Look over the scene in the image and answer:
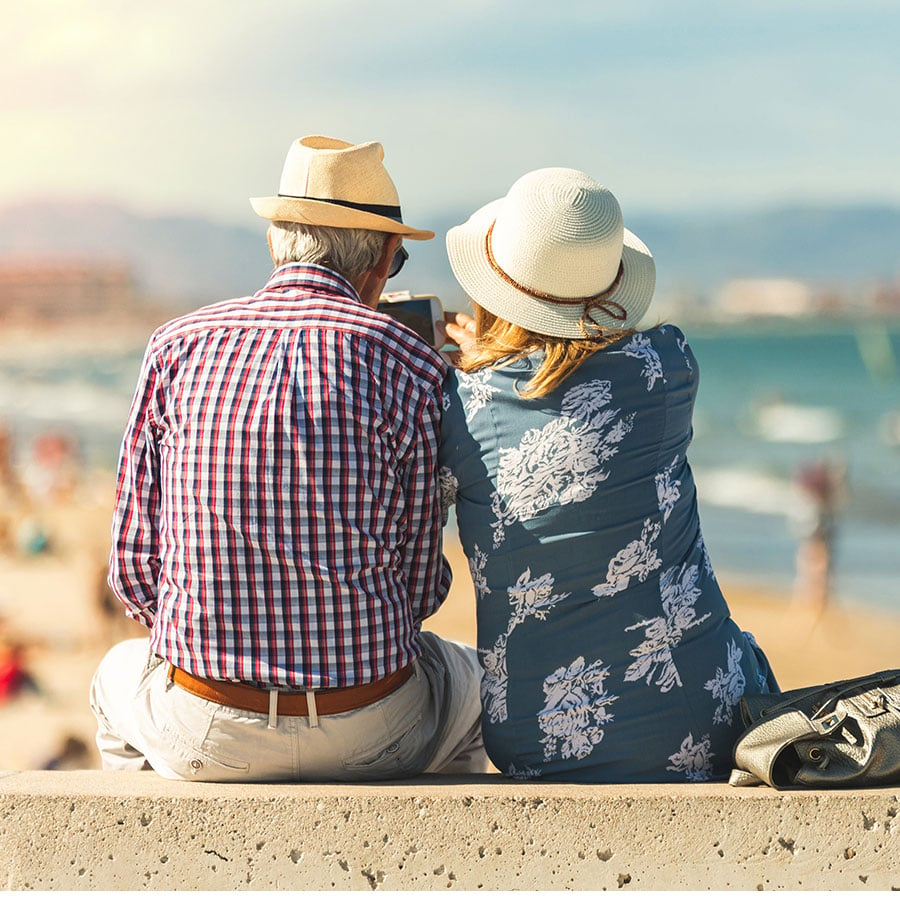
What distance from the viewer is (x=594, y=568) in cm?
213

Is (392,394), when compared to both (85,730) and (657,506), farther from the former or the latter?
(85,730)

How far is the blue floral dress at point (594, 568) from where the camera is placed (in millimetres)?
2119

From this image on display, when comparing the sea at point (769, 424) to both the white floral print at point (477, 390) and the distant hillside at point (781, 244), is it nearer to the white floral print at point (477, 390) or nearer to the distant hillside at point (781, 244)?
the white floral print at point (477, 390)

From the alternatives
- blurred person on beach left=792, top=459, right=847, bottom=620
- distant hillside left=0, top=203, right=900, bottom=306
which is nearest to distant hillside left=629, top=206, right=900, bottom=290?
distant hillside left=0, top=203, right=900, bottom=306

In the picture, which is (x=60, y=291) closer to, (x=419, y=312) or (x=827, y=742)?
(x=419, y=312)

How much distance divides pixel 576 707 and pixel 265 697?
0.53 m

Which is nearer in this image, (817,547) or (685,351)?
(685,351)

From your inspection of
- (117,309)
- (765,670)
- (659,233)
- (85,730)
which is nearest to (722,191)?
(659,233)

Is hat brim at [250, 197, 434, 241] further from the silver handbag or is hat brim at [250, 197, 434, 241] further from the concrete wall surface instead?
the silver handbag

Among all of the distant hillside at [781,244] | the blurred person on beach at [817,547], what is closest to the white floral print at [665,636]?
the blurred person on beach at [817,547]

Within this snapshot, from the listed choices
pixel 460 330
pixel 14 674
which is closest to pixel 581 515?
pixel 460 330

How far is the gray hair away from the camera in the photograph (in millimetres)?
2297

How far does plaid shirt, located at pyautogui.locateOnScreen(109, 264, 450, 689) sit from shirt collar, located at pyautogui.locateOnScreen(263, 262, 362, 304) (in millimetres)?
29

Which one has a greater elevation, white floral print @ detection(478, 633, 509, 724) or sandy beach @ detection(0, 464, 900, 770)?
white floral print @ detection(478, 633, 509, 724)
